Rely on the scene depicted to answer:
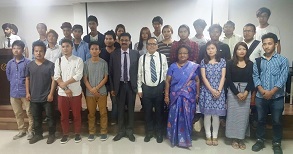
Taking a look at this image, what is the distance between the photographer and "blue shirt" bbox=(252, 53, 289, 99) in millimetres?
2564

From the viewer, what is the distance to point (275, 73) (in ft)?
8.46

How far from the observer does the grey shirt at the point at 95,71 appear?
297 centimetres

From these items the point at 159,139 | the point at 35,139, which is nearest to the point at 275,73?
the point at 159,139

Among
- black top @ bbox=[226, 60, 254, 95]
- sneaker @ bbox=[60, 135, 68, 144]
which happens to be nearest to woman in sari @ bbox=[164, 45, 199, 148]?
black top @ bbox=[226, 60, 254, 95]

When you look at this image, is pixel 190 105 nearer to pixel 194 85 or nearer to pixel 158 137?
pixel 194 85

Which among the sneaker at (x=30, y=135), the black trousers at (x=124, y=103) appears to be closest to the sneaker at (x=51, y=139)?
the sneaker at (x=30, y=135)

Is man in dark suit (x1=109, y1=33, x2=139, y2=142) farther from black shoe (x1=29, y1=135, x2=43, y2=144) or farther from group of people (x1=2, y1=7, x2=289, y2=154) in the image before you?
black shoe (x1=29, y1=135, x2=43, y2=144)

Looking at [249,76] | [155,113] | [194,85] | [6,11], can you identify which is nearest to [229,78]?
[249,76]

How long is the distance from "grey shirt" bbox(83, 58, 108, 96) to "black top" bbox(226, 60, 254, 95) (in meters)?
1.58

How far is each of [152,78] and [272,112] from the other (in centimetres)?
150

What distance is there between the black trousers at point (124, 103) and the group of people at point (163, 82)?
0.01 meters

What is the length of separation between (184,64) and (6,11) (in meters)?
5.94

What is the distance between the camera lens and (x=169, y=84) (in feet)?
9.48

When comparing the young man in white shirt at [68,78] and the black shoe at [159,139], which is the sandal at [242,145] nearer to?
the black shoe at [159,139]
